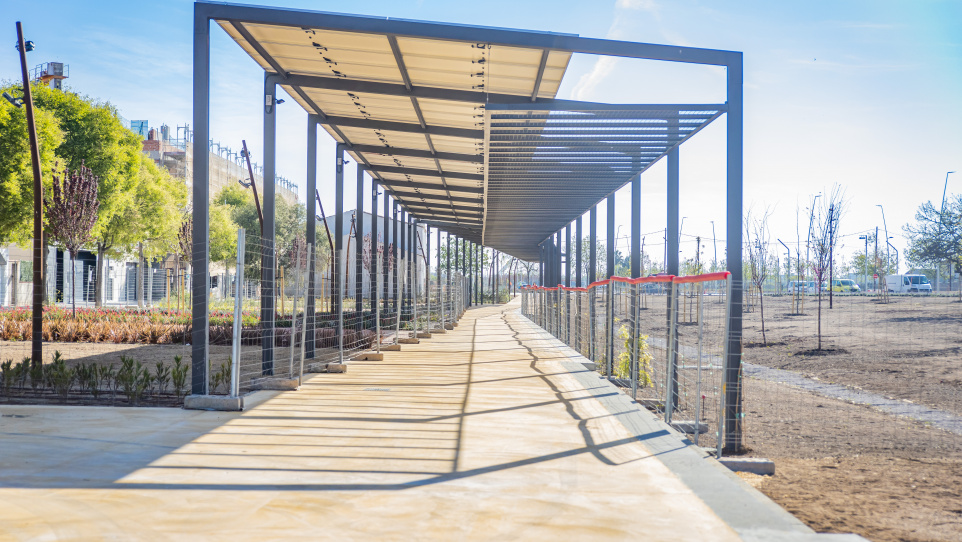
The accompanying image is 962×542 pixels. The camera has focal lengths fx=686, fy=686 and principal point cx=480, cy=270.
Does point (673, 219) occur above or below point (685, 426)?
above

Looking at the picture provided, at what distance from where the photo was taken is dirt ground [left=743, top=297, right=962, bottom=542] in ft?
13.9

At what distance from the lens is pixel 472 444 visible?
5.09 metres

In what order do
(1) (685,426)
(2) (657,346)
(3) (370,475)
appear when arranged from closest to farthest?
(3) (370,475)
(1) (685,426)
(2) (657,346)

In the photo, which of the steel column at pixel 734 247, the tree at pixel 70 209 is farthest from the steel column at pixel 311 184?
the tree at pixel 70 209

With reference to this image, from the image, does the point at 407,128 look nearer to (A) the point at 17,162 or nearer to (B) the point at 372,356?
(B) the point at 372,356

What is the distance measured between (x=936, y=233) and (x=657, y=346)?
42862mm

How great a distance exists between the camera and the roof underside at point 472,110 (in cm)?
742

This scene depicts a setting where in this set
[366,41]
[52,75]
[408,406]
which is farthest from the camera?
[52,75]

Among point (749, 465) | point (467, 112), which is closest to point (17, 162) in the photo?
point (467, 112)

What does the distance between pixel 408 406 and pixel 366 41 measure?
4.35m

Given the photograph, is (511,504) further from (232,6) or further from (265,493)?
(232,6)

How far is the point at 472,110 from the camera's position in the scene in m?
10.8

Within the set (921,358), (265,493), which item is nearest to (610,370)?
(265,493)

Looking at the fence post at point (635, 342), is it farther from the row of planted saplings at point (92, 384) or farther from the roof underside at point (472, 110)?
the row of planted saplings at point (92, 384)
